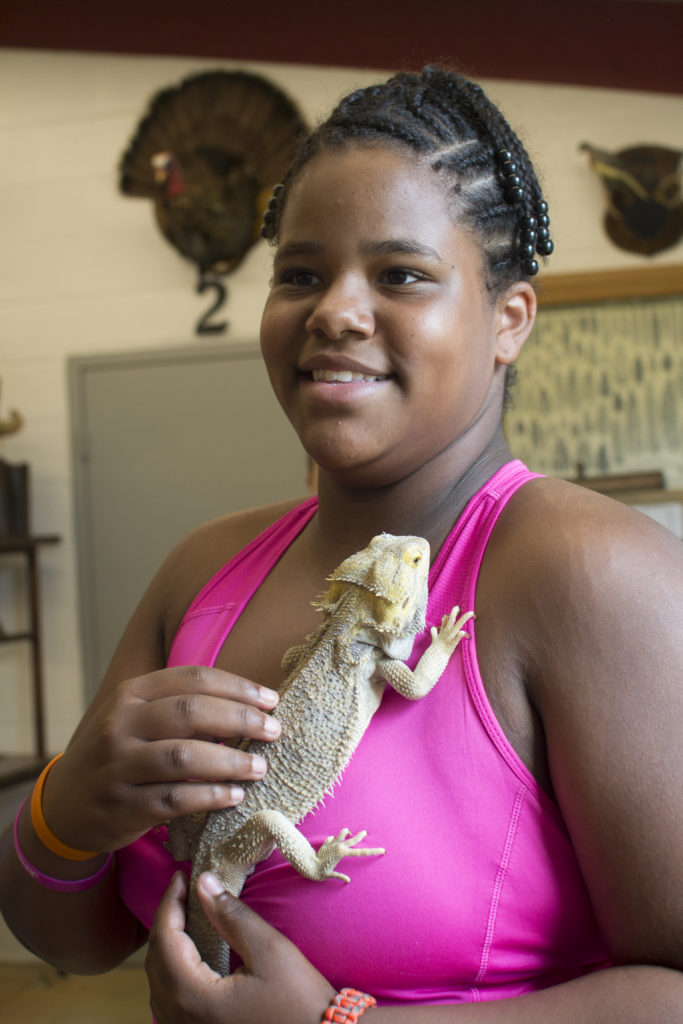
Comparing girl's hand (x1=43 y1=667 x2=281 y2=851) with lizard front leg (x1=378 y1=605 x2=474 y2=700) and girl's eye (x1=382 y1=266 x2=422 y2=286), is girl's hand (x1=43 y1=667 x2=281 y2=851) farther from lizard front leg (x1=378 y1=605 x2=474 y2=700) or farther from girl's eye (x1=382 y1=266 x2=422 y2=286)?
girl's eye (x1=382 y1=266 x2=422 y2=286)

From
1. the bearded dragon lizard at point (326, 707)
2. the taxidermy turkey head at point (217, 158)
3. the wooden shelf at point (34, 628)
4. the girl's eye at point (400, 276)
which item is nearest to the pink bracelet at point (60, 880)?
the bearded dragon lizard at point (326, 707)

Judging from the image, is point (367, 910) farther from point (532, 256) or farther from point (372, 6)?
point (372, 6)

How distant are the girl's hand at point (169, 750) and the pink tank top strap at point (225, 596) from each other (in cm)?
14

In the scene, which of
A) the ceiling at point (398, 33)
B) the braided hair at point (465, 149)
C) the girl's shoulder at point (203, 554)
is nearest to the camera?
the braided hair at point (465, 149)

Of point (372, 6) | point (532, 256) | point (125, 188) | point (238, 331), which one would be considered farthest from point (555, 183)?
point (532, 256)

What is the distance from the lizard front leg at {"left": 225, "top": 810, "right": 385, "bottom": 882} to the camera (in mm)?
838

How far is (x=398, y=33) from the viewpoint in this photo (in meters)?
4.23

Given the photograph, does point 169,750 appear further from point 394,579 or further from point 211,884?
point 394,579

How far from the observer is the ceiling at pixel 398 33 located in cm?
409

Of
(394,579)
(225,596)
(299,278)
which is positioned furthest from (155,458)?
(394,579)

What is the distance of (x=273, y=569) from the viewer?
1166 millimetres

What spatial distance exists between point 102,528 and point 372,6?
2.72 meters

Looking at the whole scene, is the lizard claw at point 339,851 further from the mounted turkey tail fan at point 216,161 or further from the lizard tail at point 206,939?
the mounted turkey tail fan at point 216,161

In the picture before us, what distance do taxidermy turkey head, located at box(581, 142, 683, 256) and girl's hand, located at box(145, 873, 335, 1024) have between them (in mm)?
3894
